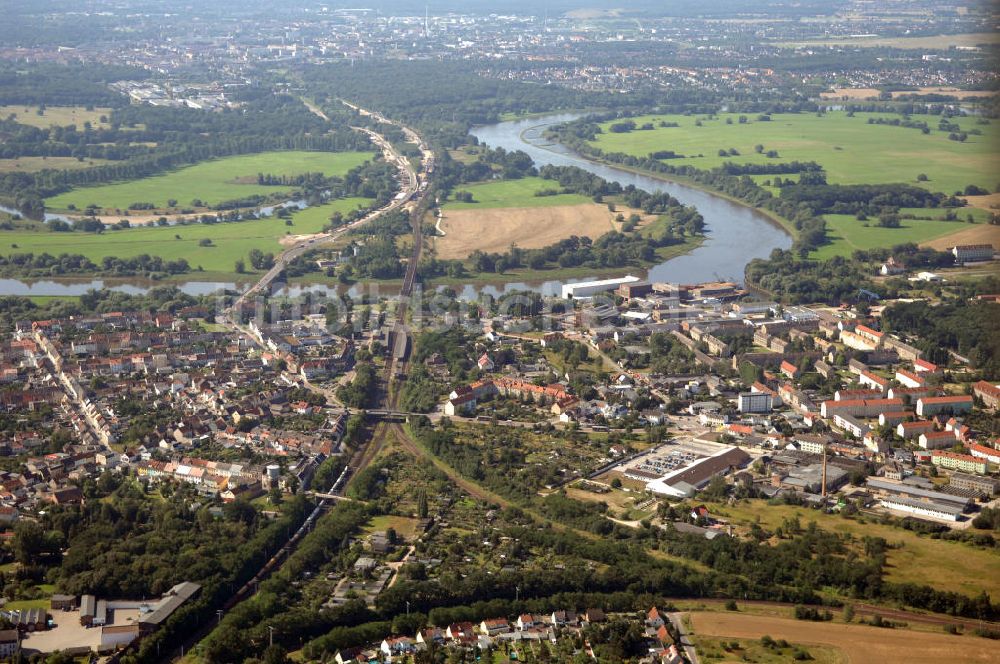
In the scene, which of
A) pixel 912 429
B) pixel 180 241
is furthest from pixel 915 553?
pixel 180 241

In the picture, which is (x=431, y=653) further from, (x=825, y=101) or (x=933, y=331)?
(x=825, y=101)

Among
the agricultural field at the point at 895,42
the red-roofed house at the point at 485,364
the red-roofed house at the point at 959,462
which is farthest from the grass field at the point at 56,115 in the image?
the red-roofed house at the point at 959,462

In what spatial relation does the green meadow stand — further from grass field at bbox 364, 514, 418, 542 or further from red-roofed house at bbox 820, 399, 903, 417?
grass field at bbox 364, 514, 418, 542

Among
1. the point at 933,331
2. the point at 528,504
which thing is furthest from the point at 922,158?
the point at 528,504

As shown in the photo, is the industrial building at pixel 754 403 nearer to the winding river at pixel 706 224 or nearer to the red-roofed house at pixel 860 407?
the red-roofed house at pixel 860 407

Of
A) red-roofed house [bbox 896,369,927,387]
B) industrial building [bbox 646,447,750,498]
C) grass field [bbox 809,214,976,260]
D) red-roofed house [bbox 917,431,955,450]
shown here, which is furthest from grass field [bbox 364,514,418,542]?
grass field [bbox 809,214,976,260]
